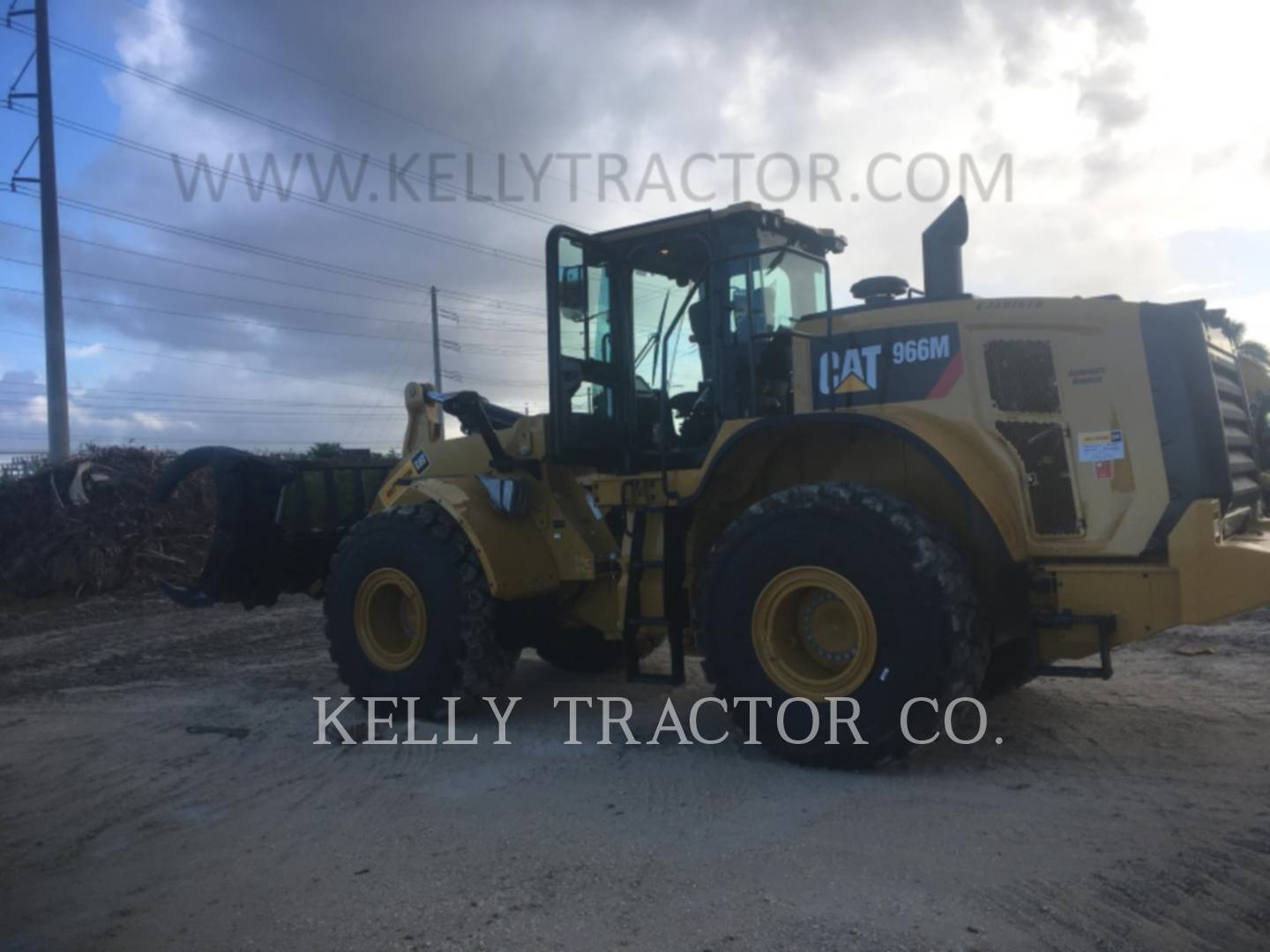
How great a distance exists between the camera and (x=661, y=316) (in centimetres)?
666

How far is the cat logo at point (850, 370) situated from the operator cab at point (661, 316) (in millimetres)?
666

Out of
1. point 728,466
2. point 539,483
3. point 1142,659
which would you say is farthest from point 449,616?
point 1142,659


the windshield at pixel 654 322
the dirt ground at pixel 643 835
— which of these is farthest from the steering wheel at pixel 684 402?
the dirt ground at pixel 643 835

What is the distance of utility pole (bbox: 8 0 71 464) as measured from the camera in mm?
18000

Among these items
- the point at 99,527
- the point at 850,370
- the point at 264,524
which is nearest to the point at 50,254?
the point at 99,527

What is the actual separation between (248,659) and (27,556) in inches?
243

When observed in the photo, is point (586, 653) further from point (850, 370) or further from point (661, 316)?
point (850, 370)

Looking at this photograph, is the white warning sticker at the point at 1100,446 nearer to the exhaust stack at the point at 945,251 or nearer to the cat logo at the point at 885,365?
the cat logo at the point at 885,365

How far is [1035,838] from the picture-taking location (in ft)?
13.8

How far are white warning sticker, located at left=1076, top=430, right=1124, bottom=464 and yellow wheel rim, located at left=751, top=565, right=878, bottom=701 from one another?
Result: 123cm

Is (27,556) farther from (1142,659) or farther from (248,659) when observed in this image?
(1142,659)

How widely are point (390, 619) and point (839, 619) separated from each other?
3122 mm

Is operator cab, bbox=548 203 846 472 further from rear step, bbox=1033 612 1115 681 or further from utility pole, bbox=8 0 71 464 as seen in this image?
utility pole, bbox=8 0 71 464

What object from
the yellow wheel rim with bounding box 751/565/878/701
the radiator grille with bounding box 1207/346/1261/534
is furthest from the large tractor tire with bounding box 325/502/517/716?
the radiator grille with bounding box 1207/346/1261/534
